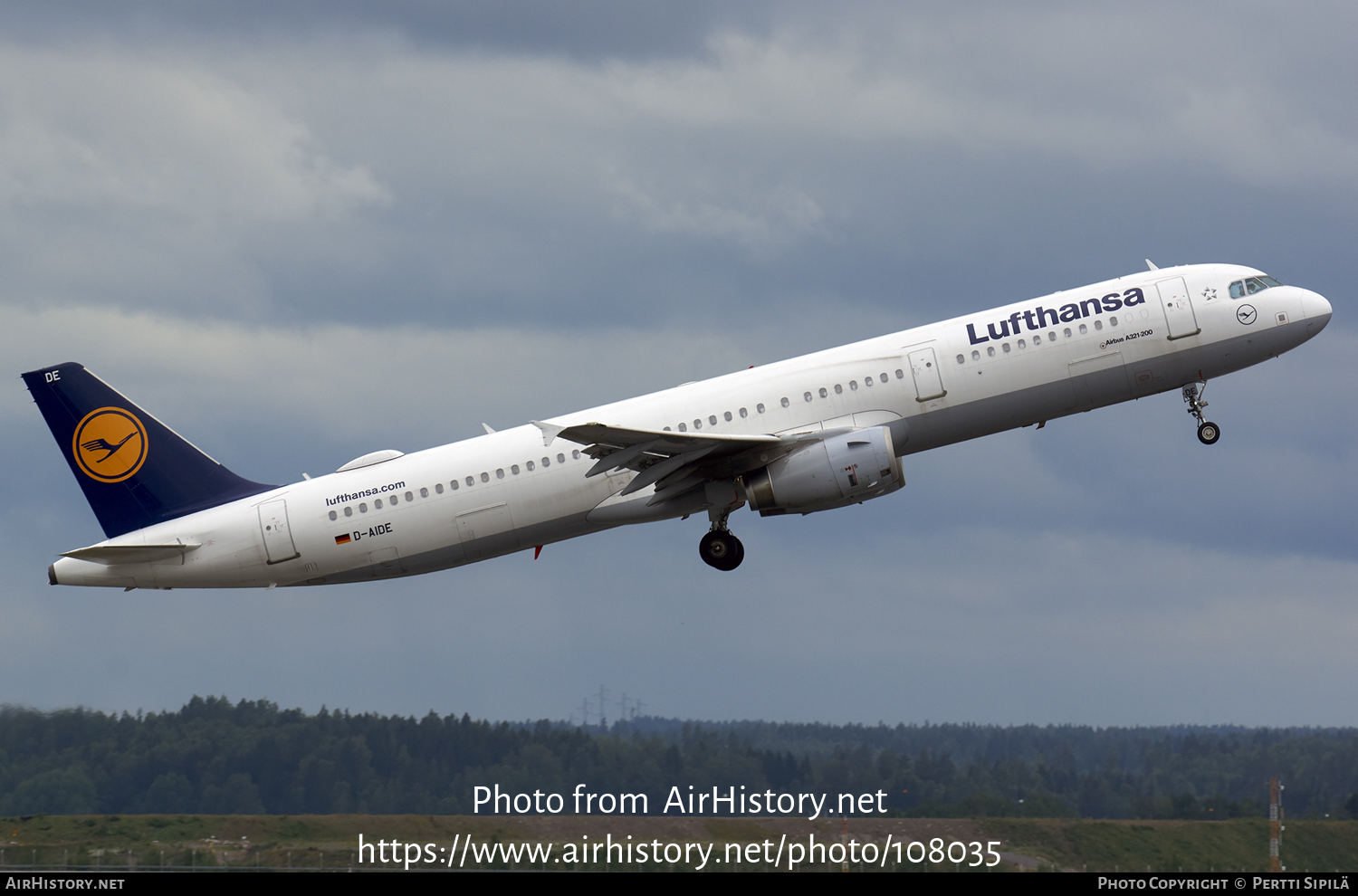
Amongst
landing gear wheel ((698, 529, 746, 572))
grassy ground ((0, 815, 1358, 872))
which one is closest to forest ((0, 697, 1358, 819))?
grassy ground ((0, 815, 1358, 872))

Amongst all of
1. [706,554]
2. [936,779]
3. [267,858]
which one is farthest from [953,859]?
[267,858]

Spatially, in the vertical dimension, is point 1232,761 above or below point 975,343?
below

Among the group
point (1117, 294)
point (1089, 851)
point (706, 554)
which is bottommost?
point (1089, 851)

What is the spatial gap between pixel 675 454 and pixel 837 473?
14.3 ft

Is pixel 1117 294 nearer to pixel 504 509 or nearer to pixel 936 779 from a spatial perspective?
pixel 504 509

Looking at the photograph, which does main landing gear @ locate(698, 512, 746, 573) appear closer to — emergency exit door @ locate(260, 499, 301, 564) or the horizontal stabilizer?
emergency exit door @ locate(260, 499, 301, 564)

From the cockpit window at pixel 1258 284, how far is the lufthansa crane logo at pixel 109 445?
3220 centimetres

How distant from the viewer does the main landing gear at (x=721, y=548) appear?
42375 millimetres

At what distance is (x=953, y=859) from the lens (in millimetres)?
47688

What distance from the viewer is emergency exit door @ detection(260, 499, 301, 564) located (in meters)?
42.0

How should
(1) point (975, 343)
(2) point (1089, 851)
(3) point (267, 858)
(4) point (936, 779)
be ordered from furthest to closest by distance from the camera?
(4) point (936, 779), (2) point (1089, 851), (3) point (267, 858), (1) point (975, 343)

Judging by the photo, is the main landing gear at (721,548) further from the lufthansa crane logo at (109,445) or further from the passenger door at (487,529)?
the lufthansa crane logo at (109,445)

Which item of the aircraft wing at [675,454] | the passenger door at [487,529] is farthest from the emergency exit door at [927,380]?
the passenger door at [487,529]

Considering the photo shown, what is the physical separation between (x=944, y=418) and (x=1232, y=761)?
3546 cm
